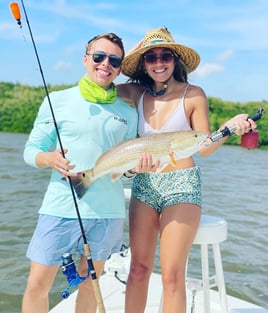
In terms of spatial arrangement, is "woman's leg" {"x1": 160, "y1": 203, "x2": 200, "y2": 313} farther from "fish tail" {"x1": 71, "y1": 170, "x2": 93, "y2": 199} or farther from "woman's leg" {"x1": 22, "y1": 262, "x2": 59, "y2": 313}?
"woman's leg" {"x1": 22, "y1": 262, "x2": 59, "y2": 313}

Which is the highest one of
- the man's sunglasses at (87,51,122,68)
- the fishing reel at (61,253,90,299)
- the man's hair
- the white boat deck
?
the man's hair

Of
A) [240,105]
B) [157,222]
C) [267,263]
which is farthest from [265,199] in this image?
[240,105]

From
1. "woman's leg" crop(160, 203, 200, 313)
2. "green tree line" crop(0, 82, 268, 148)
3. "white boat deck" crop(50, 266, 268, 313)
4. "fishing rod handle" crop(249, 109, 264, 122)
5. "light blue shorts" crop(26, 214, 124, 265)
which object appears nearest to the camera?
"light blue shorts" crop(26, 214, 124, 265)

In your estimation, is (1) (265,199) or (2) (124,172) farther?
(1) (265,199)

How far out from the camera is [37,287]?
120 inches

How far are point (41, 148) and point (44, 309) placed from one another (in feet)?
3.57

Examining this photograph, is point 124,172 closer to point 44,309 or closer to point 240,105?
point 44,309

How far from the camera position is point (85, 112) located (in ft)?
10.4

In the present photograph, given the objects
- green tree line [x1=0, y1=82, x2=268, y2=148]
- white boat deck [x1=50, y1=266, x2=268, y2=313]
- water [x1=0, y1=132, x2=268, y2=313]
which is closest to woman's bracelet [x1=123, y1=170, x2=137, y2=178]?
white boat deck [x1=50, y1=266, x2=268, y2=313]

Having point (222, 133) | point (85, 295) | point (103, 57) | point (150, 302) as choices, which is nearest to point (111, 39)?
point (103, 57)

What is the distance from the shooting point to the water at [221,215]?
6680mm

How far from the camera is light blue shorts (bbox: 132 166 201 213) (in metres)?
3.33

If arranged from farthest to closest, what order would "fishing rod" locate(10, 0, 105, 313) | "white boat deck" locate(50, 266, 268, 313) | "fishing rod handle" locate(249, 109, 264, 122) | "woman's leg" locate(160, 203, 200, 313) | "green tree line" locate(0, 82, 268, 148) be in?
"green tree line" locate(0, 82, 268, 148) → "white boat deck" locate(50, 266, 268, 313) → "fishing rod handle" locate(249, 109, 264, 122) → "woman's leg" locate(160, 203, 200, 313) → "fishing rod" locate(10, 0, 105, 313)

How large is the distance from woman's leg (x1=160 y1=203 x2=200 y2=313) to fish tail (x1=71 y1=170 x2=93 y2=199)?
2.13 feet
